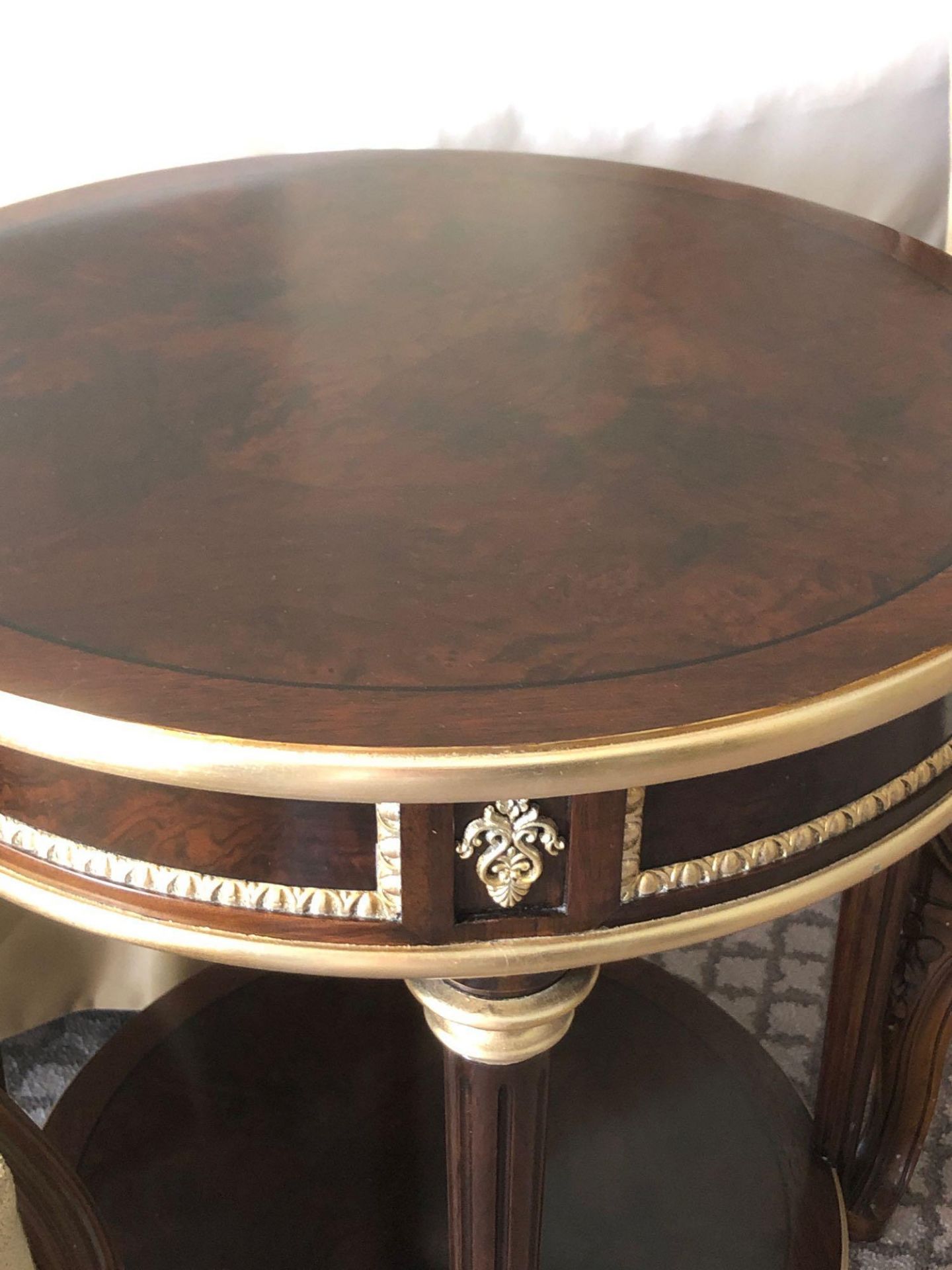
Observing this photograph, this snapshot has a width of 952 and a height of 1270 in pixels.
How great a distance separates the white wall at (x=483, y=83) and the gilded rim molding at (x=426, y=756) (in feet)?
1.76

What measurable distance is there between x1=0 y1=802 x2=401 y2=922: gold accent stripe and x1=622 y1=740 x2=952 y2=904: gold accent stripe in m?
0.07

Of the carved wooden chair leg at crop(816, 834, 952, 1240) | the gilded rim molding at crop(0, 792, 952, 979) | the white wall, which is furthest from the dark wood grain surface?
the white wall

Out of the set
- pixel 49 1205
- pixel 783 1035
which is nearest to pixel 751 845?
pixel 49 1205

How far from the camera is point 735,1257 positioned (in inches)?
26.1

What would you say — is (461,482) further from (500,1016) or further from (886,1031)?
(886,1031)

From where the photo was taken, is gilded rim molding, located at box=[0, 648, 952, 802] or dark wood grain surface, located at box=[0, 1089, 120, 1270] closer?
gilded rim molding, located at box=[0, 648, 952, 802]

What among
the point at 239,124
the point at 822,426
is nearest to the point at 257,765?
Result: the point at 822,426

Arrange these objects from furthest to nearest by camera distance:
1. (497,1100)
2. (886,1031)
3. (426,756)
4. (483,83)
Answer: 1. (483,83)
2. (886,1031)
3. (497,1100)
4. (426,756)

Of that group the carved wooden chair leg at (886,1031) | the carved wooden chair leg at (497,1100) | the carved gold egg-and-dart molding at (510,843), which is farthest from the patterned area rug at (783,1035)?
the carved gold egg-and-dart molding at (510,843)

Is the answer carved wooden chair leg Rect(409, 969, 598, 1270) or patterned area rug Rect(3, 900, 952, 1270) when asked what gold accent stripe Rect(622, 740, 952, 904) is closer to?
carved wooden chair leg Rect(409, 969, 598, 1270)

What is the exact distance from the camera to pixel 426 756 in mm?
327

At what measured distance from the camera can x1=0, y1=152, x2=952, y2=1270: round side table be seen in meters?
0.35

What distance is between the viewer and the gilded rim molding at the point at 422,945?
0.38m

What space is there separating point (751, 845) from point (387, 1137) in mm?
418
